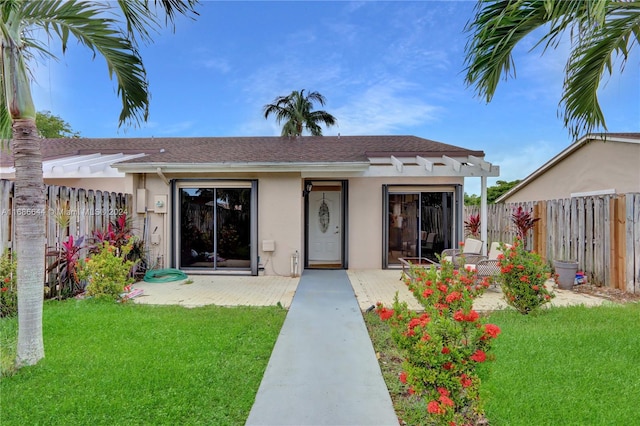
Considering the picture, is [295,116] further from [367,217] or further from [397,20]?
[367,217]

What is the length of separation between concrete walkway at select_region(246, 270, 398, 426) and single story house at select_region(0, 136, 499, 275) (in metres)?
4.14

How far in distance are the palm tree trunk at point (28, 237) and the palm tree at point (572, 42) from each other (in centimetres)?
581

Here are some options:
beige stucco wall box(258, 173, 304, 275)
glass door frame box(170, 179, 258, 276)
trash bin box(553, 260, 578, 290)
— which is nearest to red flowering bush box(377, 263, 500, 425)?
beige stucco wall box(258, 173, 304, 275)

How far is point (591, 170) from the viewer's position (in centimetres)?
1265

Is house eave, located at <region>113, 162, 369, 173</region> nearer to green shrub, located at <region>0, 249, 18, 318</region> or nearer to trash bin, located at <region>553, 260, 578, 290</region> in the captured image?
green shrub, located at <region>0, 249, 18, 318</region>

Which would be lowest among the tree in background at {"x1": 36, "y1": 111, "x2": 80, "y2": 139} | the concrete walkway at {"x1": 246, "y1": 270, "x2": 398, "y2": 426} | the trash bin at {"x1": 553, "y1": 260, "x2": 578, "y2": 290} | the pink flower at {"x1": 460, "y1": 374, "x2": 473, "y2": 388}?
the concrete walkway at {"x1": 246, "y1": 270, "x2": 398, "y2": 426}

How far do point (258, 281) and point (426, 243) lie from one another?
18.1ft

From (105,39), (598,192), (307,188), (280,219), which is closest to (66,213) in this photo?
(105,39)

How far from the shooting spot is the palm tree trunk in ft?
11.3

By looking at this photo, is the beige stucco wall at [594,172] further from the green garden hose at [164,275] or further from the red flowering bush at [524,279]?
the green garden hose at [164,275]

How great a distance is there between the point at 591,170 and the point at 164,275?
16.2m

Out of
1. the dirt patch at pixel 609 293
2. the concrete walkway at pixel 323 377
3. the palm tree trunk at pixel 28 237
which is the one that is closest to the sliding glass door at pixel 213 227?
the concrete walkway at pixel 323 377

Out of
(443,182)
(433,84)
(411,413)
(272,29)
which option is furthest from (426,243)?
(272,29)

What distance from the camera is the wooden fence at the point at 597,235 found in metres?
7.33
